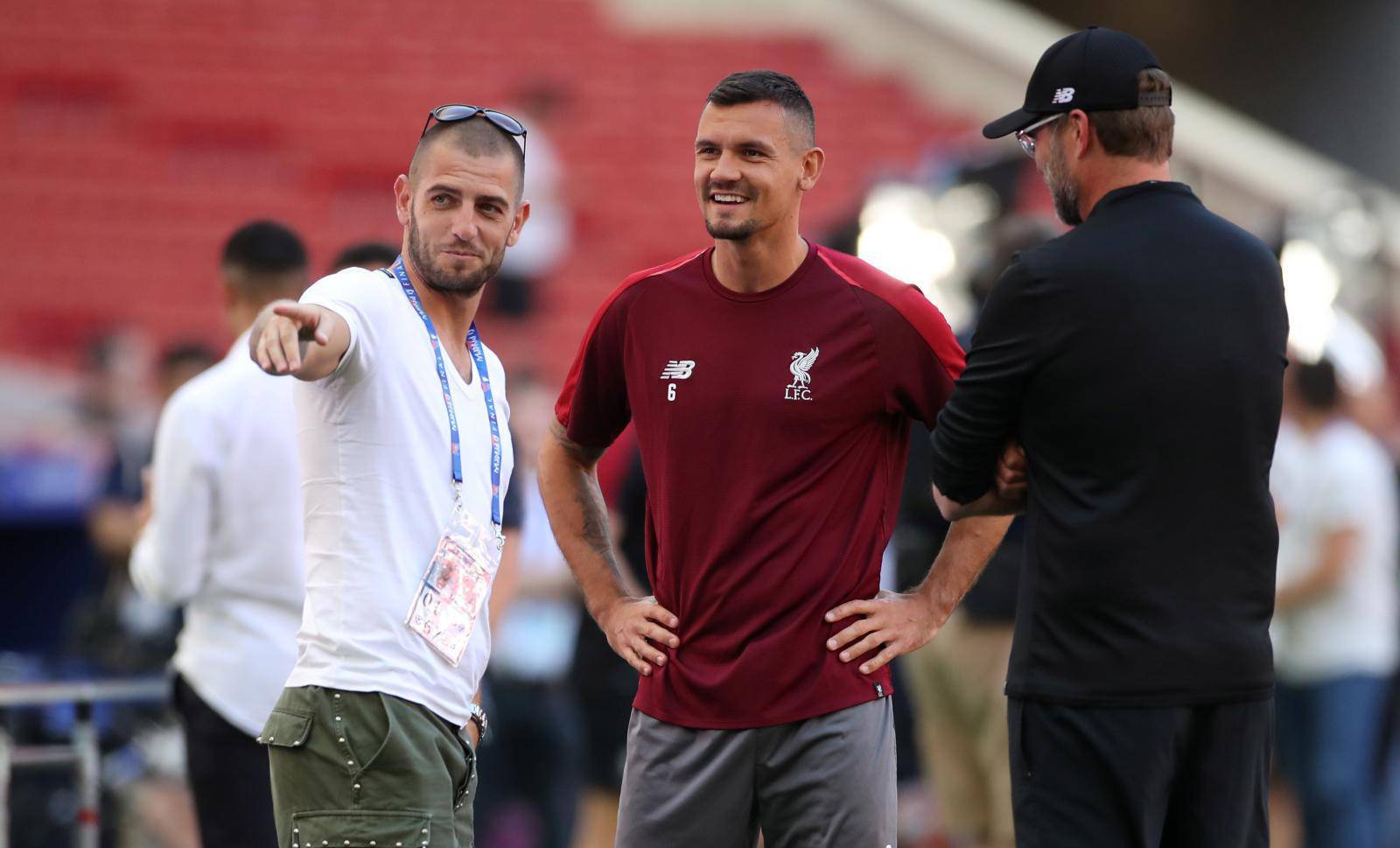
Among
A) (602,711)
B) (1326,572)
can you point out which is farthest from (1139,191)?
(1326,572)

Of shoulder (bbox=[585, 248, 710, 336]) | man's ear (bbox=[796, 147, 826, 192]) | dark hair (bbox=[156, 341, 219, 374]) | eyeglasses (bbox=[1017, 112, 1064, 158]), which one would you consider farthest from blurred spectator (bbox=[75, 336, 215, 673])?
eyeglasses (bbox=[1017, 112, 1064, 158])

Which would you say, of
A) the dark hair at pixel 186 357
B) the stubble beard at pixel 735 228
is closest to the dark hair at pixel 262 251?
the stubble beard at pixel 735 228

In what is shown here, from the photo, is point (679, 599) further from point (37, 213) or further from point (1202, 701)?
point (37, 213)

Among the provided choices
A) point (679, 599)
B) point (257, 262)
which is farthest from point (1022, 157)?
point (679, 599)

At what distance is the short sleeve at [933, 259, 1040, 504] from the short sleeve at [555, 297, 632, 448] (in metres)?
0.73

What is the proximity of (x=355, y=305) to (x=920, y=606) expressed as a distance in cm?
120

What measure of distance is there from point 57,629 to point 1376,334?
852cm

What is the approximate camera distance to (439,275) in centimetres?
296

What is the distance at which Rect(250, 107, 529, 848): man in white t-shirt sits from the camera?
108 inches

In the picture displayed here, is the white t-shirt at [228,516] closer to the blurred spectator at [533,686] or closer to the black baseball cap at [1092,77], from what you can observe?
the black baseball cap at [1092,77]

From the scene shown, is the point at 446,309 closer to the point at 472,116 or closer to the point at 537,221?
the point at 472,116

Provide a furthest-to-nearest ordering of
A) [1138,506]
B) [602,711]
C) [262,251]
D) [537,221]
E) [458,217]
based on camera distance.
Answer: [537,221] → [602,711] → [262,251] → [458,217] → [1138,506]

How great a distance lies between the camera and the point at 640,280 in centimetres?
331

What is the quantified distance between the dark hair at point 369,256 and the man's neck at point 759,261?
5.24 feet
